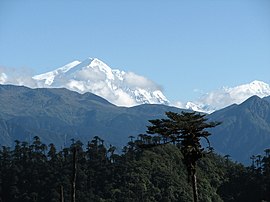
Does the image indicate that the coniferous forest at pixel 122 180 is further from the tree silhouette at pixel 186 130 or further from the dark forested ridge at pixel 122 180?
the tree silhouette at pixel 186 130

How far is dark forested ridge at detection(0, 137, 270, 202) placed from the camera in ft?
560

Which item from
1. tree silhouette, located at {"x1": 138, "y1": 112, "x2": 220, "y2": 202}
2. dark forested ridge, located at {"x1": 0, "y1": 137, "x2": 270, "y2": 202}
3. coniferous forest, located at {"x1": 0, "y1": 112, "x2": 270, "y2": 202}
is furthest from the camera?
dark forested ridge, located at {"x1": 0, "y1": 137, "x2": 270, "y2": 202}

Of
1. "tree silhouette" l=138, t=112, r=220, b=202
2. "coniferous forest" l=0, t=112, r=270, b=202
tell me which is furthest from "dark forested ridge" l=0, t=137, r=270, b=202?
"tree silhouette" l=138, t=112, r=220, b=202

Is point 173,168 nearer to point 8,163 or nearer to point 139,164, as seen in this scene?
point 139,164

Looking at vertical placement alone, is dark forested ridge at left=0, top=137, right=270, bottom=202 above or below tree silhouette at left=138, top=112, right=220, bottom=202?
above

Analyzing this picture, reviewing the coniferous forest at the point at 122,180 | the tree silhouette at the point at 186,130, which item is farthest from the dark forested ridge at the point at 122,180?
the tree silhouette at the point at 186,130

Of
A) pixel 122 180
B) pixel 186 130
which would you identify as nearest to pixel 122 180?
pixel 122 180

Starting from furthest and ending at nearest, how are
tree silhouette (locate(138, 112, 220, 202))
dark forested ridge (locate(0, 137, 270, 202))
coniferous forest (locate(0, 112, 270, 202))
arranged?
dark forested ridge (locate(0, 137, 270, 202)) → coniferous forest (locate(0, 112, 270, 202)) → tree silhouette (locate(138, 112, 220, 202))

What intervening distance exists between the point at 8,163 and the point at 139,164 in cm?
4521

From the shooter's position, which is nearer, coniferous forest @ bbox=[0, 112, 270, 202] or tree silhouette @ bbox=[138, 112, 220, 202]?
tree silhouette @ bbox=[138, 112, 220, 202]

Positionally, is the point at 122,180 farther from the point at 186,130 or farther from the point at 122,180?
the point at 186,130

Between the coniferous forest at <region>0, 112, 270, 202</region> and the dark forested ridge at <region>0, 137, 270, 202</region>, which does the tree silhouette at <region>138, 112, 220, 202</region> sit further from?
the dark forested ridge at <region>0, 137, 270, 202</region>

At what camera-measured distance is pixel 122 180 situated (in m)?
177

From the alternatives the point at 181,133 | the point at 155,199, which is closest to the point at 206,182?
the point at 155,199
